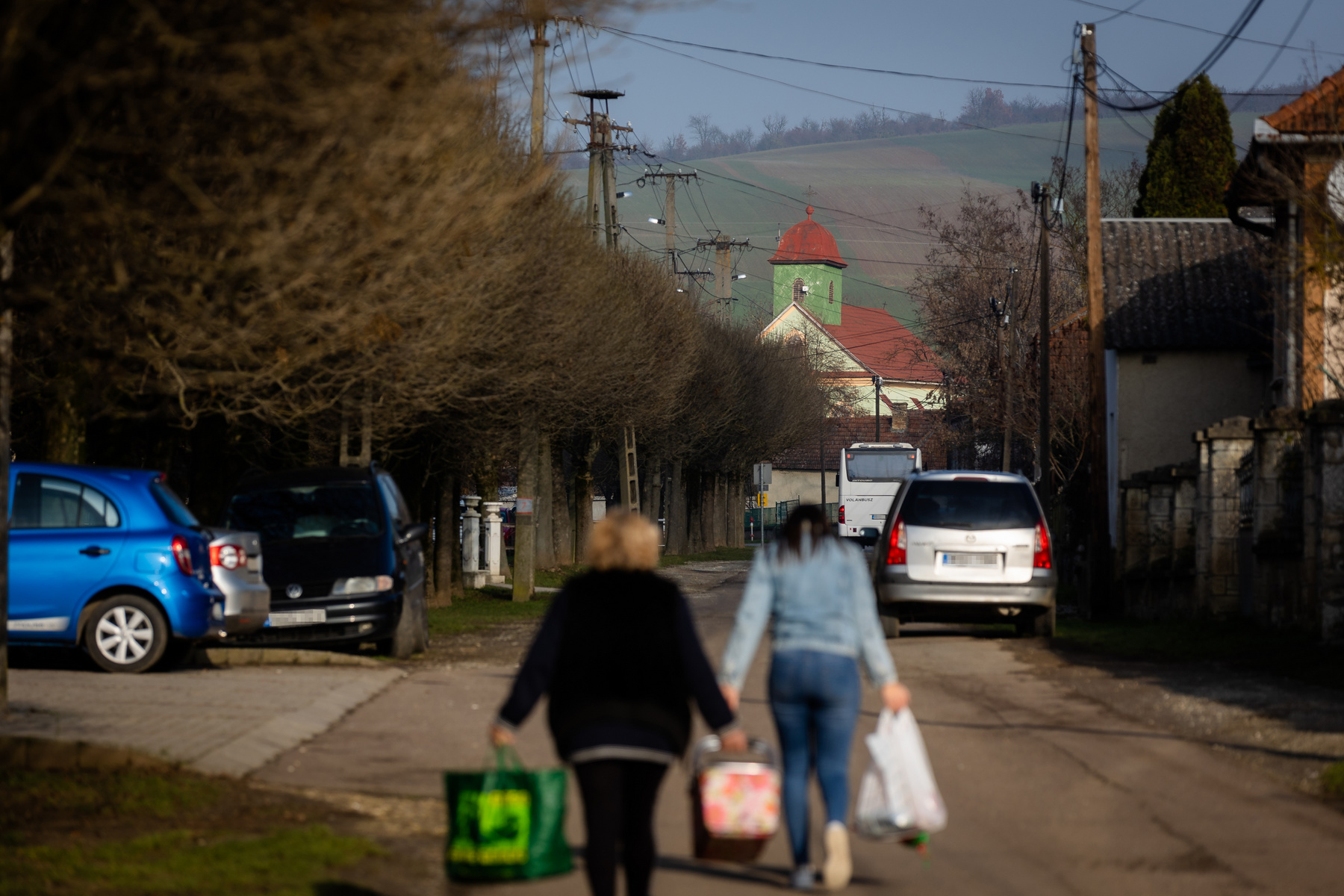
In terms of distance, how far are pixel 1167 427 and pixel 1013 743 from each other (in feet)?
78.8

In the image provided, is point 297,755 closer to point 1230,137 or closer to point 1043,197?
point 1043,197

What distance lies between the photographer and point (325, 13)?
5172mm

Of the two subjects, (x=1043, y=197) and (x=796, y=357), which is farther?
(x=796, y=357)

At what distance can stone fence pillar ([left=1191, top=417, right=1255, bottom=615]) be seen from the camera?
19.8 metres

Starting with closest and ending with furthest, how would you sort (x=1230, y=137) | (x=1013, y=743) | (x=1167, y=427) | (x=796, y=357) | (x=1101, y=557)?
(x=1013, y=743)
(x=1101, y=557)
(x=1167, y=427)
(x=1230, y=137)
(x=796, y=357)

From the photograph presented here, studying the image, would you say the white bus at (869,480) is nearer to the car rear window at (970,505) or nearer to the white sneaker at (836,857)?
the car rear window at (970,505)

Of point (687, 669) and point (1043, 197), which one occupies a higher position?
point (1043, 197)

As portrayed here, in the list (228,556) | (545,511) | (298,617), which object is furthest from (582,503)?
(228,556)

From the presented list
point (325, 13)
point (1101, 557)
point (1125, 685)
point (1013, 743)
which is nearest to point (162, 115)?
point (325, 13)

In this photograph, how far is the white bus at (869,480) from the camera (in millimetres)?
45500

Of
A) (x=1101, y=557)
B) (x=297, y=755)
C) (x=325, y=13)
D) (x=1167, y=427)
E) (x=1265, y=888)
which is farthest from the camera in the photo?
(x=1167, y=427)

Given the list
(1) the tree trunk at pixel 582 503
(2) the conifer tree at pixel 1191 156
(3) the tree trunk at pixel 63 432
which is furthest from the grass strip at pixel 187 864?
(1) the tree trunk at pixel 582 503

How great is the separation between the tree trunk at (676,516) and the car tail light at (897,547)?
37687mm

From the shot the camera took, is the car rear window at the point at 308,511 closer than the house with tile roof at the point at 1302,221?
Yes
